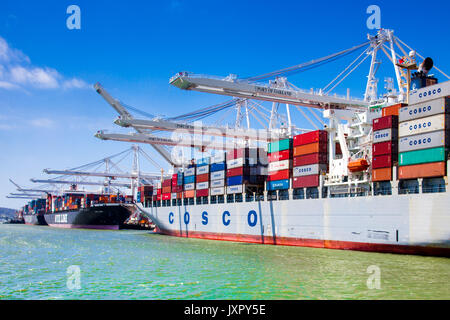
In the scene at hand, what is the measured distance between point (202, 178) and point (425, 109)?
27.2m

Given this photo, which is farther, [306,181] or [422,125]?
[306,181]

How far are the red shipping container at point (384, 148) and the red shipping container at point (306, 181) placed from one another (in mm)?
5585

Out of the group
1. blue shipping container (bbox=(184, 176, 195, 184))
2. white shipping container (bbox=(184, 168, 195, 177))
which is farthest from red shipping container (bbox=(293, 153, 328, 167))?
white shipping container (bbox=(184, 168, 195, 177))

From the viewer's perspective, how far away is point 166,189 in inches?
2205

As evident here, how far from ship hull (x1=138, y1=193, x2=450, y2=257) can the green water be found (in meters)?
1.18

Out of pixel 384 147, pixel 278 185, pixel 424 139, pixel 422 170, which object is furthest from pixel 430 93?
pixel 278 185

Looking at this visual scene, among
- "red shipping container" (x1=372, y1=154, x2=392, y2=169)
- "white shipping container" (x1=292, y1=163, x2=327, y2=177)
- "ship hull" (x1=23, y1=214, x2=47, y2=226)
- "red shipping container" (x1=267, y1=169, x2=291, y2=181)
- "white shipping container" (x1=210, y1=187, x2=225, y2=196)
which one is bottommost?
"ship hull" (x1=23, y1=214, x2=47, y2=226)

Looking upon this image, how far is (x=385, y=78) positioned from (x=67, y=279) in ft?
92.6

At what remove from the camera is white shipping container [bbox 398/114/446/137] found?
23953mm

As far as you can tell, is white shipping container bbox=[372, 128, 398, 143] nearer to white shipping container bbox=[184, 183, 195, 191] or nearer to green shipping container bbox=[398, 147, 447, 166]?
green shipping container bbox=[398, 147, 447, 166]

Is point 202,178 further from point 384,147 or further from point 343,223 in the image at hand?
point 384,147

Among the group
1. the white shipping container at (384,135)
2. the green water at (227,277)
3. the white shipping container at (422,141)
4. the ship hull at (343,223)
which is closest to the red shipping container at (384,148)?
the white shipping container at (384,135)

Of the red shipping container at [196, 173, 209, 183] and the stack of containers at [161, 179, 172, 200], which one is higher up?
the red shipping container at [196, 173, 209, 183]

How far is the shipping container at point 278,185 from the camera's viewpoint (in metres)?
35.2
